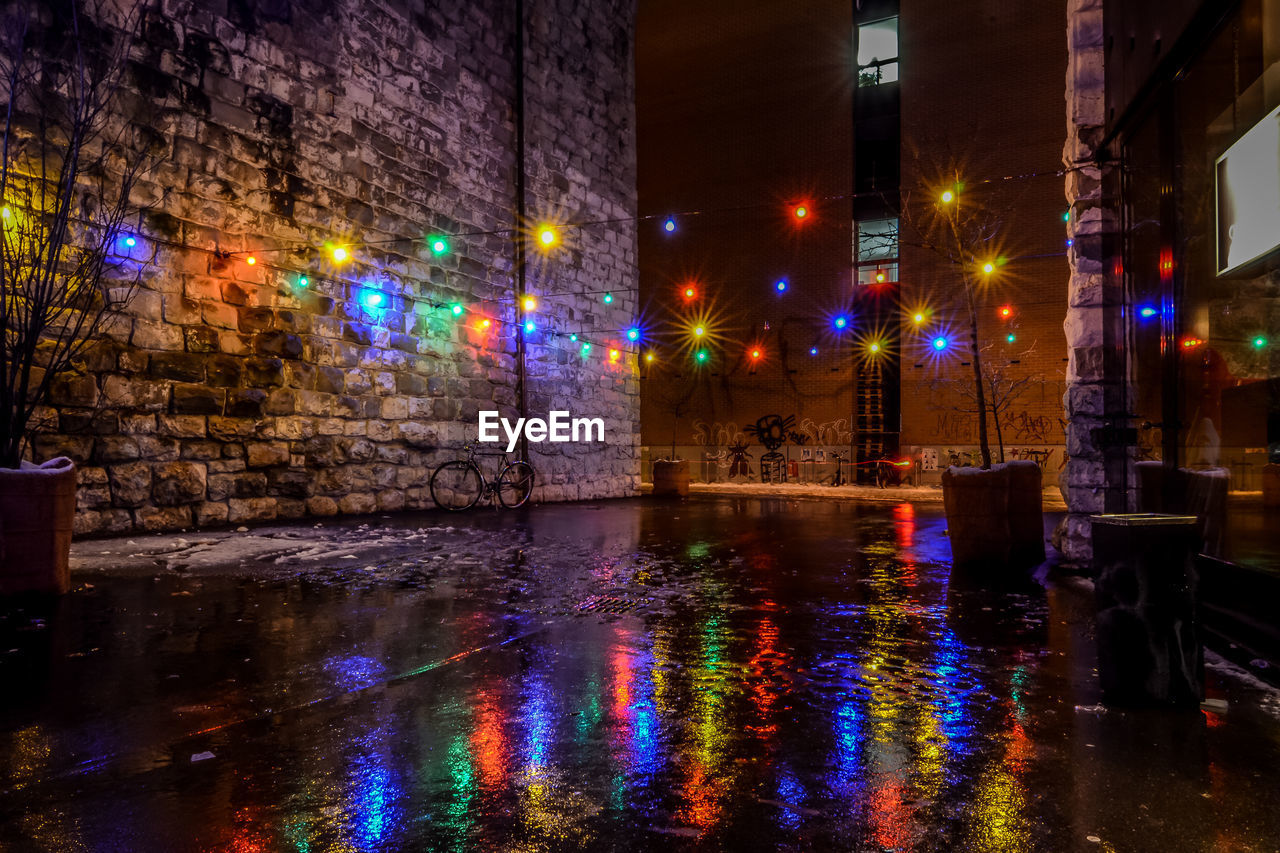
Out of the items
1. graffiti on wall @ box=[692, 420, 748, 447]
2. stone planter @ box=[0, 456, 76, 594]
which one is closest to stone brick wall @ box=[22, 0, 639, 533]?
stone planter @ box=[0, 456, 76, 594]

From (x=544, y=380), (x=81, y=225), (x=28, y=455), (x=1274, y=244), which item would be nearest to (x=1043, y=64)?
(x=544, y=380)

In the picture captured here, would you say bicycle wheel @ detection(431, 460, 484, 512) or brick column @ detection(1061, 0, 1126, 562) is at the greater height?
brick column @ detection(1061, 0, 1126, 562)

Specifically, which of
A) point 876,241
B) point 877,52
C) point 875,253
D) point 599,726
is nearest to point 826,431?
point 875,253

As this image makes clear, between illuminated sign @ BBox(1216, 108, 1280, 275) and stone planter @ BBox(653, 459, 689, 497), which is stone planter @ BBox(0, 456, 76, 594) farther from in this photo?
stone planter @ BBox(653, 459, 689, 497)

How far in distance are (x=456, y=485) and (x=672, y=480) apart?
16.5ft

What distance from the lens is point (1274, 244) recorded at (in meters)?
3.58

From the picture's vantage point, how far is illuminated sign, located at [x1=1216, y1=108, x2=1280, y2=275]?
356 cm

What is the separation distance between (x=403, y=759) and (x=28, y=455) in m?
6.77

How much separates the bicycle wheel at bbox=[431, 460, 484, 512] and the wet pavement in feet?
19.6

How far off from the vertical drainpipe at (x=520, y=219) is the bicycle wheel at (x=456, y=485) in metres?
1.40

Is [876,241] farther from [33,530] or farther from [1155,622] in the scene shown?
[33,530]

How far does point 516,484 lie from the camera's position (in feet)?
40.2

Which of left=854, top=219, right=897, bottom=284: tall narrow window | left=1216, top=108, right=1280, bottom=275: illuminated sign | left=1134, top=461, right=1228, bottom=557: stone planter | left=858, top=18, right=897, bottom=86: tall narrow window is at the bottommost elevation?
left=1134, top=461, right=1228, bottom=557: stone planter

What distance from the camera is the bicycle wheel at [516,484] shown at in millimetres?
12086
